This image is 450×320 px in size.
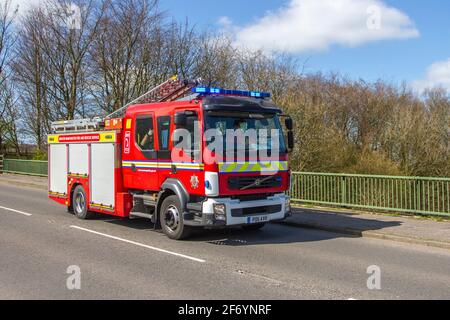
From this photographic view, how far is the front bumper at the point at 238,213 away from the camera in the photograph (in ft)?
28.5

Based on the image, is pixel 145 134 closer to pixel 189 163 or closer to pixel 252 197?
pixel 189 163

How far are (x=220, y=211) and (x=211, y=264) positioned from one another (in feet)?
4.99

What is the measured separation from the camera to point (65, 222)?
1168 centimetres

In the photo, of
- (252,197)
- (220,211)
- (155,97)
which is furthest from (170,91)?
(220,211)

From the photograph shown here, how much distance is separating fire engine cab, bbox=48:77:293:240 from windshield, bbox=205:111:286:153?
0.02m

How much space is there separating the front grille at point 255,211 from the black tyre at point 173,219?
3.41 ft

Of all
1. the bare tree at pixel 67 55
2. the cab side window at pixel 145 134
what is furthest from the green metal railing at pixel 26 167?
the cab side window at pixel 145 134

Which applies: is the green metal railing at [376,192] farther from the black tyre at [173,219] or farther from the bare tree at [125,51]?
the bare tree at [125,51]

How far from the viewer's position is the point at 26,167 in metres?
30.2

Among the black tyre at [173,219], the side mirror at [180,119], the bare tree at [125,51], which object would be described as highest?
the bare tree at [125,51]

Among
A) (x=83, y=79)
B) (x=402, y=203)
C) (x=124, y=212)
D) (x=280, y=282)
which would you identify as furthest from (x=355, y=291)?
(x=83, y=79)

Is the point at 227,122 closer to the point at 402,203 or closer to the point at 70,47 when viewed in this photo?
the point at 402,203

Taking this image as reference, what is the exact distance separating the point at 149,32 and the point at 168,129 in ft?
62.2

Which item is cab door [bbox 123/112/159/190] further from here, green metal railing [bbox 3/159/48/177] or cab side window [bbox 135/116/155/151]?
green metal railing [bbox 3/159/48/177]
